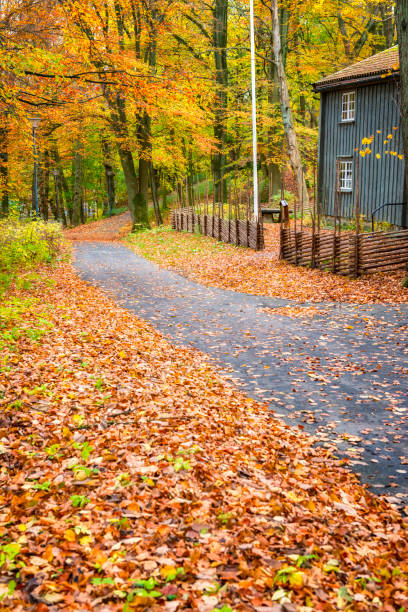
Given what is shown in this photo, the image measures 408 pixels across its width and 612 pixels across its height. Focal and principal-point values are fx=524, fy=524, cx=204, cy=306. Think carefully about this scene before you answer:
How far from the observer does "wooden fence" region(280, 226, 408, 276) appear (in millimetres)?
14719

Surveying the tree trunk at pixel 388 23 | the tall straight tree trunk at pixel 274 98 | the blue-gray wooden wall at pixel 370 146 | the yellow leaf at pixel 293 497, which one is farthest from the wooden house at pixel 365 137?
the yellow leaf at pixel 293 497

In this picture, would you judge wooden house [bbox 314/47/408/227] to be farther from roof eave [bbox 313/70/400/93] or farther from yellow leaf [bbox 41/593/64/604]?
yellow leaf [bbox 41/593/64/604]

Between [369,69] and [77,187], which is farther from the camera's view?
[77,187]

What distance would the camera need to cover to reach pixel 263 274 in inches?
663

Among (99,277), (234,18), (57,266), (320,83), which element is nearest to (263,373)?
(99,277)

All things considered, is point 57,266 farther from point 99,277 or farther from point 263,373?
point 263,373

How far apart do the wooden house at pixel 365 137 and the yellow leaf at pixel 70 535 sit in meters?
18.6

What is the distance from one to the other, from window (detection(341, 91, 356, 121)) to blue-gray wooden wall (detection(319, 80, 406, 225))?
0.18m

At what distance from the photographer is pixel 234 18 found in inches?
1340

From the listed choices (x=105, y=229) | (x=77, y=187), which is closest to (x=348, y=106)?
(x=105, y=229)

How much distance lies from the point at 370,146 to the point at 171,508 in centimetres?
2175

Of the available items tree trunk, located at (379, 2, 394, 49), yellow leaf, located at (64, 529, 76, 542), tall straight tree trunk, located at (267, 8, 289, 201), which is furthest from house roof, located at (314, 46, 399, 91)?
yellow leaf, located at (64, 529, 76, 542)

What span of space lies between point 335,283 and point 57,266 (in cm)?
950

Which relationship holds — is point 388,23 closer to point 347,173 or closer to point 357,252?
point 347,173
